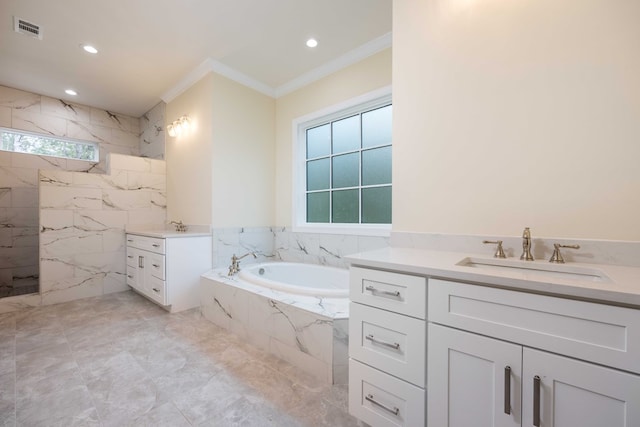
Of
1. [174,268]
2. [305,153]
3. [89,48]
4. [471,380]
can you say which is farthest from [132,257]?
[471,380]

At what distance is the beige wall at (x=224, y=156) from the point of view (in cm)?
295

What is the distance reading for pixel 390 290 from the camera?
108 centimetres

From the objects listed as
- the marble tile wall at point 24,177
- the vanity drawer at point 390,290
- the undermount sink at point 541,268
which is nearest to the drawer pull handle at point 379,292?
the vanity drawer at point 390,290

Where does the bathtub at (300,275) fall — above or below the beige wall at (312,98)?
below

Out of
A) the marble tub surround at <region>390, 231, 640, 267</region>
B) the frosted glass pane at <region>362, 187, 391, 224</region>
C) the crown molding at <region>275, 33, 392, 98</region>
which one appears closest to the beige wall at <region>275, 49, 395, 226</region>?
the crown molding at <region>275, 33, 392, 98</region>

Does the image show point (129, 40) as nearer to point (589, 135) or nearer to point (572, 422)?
point (589, 135)

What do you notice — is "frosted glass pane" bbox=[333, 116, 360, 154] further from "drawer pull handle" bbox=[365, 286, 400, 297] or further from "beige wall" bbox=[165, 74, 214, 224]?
"drawer pull handle" bbox=[365, 286, 400, 297]

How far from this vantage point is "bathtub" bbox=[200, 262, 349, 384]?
5.22 feet

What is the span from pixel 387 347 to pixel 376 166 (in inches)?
76.8

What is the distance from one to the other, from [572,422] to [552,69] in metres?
1.36

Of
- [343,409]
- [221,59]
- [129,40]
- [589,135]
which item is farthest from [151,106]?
[589,135]

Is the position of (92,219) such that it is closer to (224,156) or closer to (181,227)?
(181,227)

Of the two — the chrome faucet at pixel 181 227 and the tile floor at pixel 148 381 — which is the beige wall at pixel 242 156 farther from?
the tile floor at pixel 148 381

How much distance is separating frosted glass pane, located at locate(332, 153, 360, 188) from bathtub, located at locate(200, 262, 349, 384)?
0.97m
